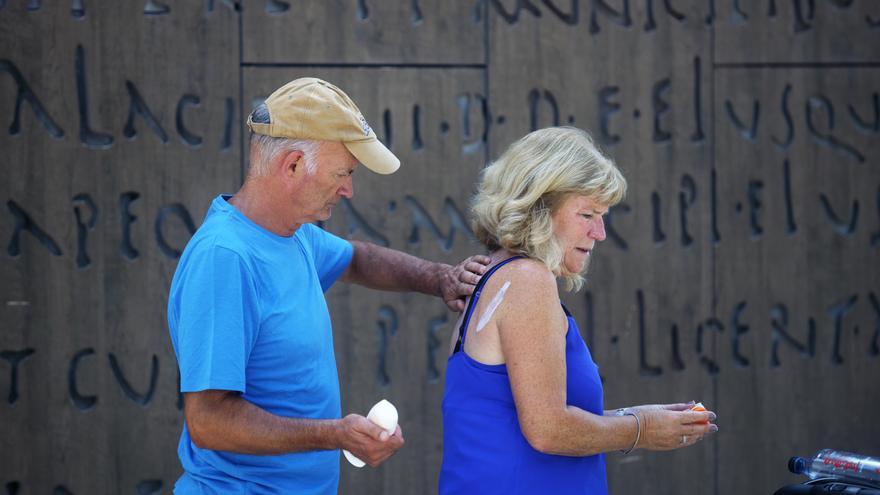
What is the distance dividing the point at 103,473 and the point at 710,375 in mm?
2509

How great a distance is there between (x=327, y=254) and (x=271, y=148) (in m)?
0.50

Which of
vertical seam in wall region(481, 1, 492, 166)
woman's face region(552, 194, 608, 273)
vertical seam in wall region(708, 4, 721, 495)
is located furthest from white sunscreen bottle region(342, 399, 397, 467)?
vertical seam in wall region(708, 4, 721, 495)

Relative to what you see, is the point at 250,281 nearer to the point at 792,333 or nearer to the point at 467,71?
the point at 467,71

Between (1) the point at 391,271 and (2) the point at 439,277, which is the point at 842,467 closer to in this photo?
(2) the point at 439,277

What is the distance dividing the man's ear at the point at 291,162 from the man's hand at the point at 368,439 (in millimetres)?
580

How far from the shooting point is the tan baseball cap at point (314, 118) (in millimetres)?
2359

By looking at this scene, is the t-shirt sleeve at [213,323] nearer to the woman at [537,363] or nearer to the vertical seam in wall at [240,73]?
the woman at [537,363]

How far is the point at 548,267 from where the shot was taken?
2322mm

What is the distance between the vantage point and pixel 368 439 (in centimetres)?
211

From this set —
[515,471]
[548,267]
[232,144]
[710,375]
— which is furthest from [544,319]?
[710,375]

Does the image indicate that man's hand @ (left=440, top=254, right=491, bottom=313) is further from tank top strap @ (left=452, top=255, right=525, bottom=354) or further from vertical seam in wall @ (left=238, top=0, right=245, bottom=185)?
vertical seam in wall @ (left=238, top=0, right=245, bottom=185)

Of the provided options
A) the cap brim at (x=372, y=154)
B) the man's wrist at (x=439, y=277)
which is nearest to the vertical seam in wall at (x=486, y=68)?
the man's wrist at (x=439, y=277)

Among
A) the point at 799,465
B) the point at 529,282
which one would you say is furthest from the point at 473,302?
the point at 799,465

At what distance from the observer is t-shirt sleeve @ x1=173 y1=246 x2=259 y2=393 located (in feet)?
7.06
